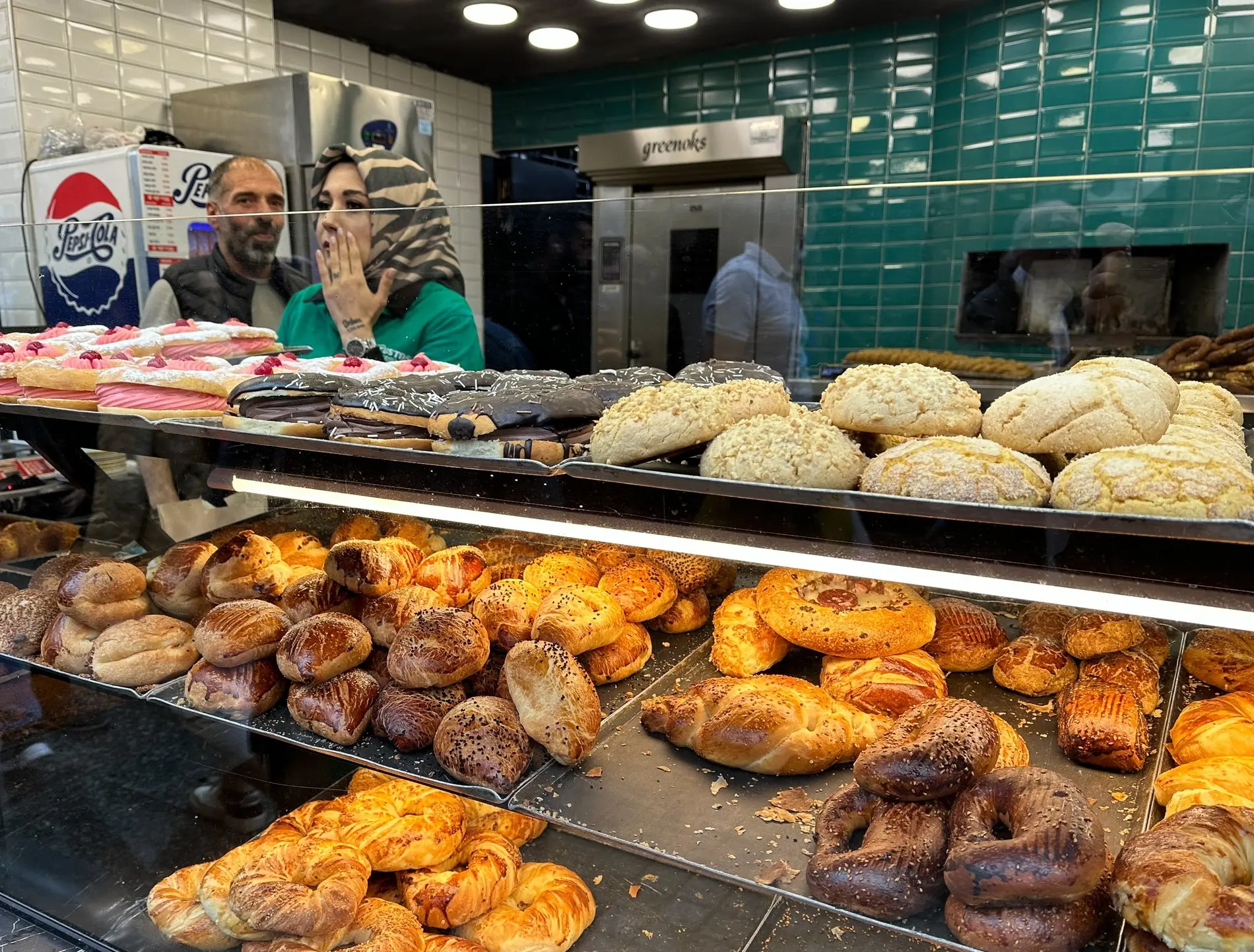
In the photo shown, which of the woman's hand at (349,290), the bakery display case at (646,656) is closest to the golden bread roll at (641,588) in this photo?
the bakery display case at (646,656)

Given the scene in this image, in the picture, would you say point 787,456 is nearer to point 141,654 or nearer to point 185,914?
point 141,654

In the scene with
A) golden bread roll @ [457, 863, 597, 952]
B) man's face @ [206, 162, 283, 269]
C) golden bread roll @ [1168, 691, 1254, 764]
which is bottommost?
golden bread roll @ [457, 863, 597, 952]

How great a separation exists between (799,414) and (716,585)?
0.77m

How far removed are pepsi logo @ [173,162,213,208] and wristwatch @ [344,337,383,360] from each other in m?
2.25

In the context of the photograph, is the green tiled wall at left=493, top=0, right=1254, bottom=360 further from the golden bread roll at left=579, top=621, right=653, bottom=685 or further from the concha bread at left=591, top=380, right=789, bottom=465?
the golden bread roll at left=579, top=621, right=653, bottom=685

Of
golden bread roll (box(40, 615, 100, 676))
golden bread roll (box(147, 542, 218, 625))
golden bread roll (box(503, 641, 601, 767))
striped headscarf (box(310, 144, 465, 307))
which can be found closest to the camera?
golden bread roll (box(503, 641, 601, 767))

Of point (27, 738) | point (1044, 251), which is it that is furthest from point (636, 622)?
point (27, 738)

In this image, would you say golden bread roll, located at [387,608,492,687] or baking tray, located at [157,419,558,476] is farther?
golden bread roll, located at [387,608,492,687]

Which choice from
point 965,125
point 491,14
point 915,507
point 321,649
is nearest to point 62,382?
point 321,649

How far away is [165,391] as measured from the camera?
2021mm

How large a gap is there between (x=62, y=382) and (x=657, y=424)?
1641 millimetres

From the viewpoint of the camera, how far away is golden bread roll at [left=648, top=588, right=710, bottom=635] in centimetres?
206

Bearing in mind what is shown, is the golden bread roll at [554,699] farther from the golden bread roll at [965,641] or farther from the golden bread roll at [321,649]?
the golden bread roll at [965,641]

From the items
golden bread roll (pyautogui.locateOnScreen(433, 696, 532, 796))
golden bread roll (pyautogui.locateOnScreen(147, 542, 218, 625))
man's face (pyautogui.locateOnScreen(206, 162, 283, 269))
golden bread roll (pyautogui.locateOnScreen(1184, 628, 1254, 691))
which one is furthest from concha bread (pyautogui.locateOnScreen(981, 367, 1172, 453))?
man's face (pyautogui.locateOnScreen(206, 162, 283, 269))
